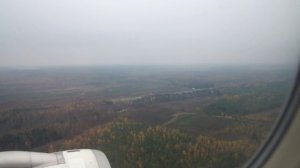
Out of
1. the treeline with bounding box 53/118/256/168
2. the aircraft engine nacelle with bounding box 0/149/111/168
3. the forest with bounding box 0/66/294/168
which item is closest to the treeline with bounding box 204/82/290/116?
the forest with bounding box 0/66/294/168

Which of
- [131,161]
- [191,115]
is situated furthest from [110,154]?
[191,115]

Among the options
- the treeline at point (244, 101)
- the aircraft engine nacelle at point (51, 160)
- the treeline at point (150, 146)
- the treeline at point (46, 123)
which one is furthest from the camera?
the treeline at point (150, 146)

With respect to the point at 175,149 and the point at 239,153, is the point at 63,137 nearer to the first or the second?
the point at 175,149

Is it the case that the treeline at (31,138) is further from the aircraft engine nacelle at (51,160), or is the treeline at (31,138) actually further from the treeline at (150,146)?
the aircraft engine nacelle at (51,160)

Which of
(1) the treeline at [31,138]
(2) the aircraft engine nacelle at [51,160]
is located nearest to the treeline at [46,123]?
(1) the treeline at [31,138]

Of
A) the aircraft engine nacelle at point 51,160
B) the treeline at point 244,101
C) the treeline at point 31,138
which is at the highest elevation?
the treeline at point 244,101

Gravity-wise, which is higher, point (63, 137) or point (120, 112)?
point (120, 112)

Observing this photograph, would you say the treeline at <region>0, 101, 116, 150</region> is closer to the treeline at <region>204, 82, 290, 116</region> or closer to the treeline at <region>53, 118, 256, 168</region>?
the treeline at <region>53, 118, 256, 168</region>

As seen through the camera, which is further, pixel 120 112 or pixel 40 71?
pixel 120 112
